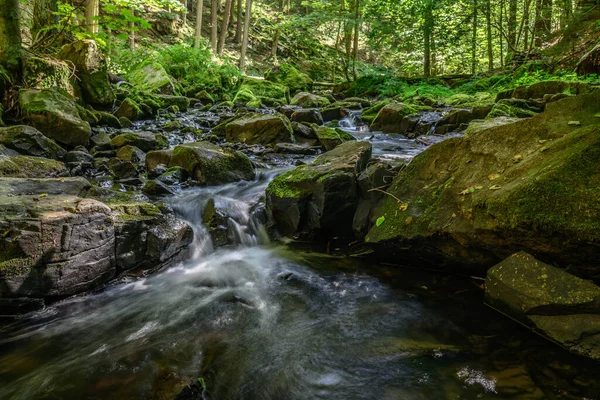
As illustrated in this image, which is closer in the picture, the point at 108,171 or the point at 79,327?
the point at 79,327

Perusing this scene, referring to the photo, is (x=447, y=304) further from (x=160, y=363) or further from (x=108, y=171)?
(x=108, y=171)

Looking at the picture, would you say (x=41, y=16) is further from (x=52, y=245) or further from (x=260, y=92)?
(x=260, y=92)

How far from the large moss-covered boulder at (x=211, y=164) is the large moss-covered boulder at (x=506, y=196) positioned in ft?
11.7

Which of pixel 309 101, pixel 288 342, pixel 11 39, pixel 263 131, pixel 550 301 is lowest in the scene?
pixel 288 342

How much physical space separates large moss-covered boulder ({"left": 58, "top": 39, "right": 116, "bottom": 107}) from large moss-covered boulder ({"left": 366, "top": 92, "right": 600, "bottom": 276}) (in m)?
9.72

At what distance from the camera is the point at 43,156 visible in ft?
22.7

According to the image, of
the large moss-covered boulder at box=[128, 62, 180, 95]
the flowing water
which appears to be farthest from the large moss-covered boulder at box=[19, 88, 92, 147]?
the large moss-covered boulder at box=[128, 62, 180, 95]

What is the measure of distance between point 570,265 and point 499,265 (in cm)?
54

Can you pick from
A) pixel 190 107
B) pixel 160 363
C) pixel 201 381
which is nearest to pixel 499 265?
pixel 201 381

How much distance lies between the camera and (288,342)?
3.36m

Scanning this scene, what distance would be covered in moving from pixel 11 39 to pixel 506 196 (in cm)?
1069

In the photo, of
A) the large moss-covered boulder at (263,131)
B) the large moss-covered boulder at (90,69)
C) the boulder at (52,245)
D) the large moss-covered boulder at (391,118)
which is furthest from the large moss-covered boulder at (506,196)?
the large moss-covered boulder at (90,69)

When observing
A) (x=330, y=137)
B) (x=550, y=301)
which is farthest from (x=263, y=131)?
(x=550, y=301)

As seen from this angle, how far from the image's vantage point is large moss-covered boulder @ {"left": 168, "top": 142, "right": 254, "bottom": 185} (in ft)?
23.4
